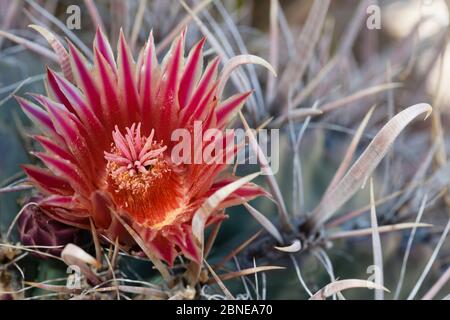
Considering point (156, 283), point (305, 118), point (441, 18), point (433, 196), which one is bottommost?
point (156, 283)

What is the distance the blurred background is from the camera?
95 cm

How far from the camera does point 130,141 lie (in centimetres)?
84

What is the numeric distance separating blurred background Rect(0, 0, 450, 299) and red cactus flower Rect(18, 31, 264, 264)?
10 cm

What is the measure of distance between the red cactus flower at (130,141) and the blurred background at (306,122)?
0.10m

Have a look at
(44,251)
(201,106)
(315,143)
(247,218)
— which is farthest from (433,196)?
(44,251)

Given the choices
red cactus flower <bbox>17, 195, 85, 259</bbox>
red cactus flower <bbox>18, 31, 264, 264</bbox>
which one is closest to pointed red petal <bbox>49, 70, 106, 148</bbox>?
red cactus flower <bbox>18, 31, 264, 264</bbox>

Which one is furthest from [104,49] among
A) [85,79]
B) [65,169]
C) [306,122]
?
[306,122]

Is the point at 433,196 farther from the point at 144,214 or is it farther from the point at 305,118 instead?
the point at 144,214

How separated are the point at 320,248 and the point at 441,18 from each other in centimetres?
50

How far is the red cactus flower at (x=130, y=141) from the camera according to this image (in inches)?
31.2

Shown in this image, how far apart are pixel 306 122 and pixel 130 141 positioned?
275 millimetres

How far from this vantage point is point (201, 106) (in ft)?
2.75

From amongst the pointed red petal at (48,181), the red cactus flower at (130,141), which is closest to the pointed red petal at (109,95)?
the red cactus flower at (130,141)

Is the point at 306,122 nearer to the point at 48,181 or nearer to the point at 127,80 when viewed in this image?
the point at 127,80
